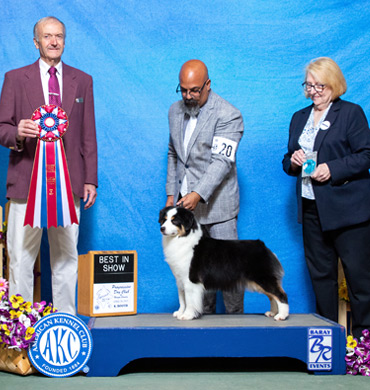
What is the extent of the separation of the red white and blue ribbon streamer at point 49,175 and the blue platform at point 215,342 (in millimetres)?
652

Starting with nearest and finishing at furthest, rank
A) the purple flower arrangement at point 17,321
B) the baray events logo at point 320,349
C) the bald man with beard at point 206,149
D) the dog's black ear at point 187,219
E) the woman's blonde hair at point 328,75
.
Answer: the purple flower arrangement at point 17,321 < the baray events logo at point 320,349 < the dog's black ear at point 187,219 < the woman's blonde hair at point 328,75 < the bald man with beard at point 206,149

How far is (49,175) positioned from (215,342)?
4.17ft

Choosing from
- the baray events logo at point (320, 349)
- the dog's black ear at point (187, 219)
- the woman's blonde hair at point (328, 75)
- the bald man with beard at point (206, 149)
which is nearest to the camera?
the baray events logo at point (320, 349)

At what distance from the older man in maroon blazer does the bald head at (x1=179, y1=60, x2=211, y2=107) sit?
57cm

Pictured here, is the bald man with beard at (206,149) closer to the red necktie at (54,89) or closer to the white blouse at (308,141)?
the white blouse at (308,141)

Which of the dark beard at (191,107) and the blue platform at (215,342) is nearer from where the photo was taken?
the blue platform at (215,342)

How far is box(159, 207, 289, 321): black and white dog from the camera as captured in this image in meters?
2.89

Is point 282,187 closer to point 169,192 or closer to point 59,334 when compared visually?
point 169,192

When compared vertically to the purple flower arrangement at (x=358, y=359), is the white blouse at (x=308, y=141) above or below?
above

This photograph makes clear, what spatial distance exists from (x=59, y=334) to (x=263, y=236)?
188 centimetres

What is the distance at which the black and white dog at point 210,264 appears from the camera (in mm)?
2895

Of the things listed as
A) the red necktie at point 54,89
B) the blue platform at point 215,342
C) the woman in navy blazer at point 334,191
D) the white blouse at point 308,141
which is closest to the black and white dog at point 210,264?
the blue platform at point 215,342

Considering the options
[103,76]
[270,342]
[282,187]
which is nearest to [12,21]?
[103,76]

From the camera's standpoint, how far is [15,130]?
2.95 metres
